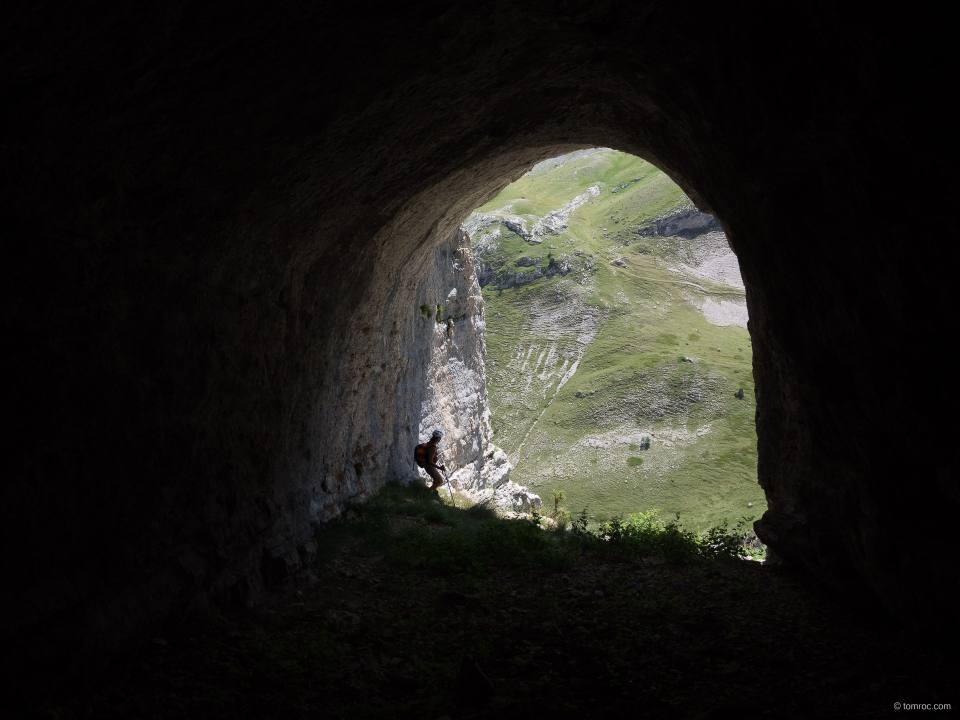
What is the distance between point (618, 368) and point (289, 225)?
58.5 metres

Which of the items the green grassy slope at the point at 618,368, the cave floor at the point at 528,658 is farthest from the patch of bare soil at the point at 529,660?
the green grassy slope at the point at 618,368

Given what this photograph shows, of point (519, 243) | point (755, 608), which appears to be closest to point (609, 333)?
point (519, 243)

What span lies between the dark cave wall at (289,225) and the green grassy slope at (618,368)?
1729cm

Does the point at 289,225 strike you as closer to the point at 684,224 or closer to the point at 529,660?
the point at 529,660

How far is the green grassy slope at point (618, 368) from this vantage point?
1673 inches

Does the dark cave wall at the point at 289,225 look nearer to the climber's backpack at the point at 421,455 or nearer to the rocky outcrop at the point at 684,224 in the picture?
the climber's backpack at the point at 421,455

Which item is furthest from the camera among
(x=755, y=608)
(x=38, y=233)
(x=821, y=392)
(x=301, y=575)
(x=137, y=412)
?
(x=301, y=575)

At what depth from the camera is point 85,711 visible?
150 inches

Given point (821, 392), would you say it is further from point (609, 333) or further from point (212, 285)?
point (609, 333)

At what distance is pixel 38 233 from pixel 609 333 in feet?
229

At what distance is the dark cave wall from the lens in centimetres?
337

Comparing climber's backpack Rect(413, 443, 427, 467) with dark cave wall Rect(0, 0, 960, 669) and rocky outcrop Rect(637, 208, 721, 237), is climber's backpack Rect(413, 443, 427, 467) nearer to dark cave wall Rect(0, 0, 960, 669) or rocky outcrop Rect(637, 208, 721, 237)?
dark cave wall Rect(0, 0, 960, 669)

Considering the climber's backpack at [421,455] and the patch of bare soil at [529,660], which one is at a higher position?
the patch of bare soil at [529,660]

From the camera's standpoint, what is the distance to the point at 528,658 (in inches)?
213
